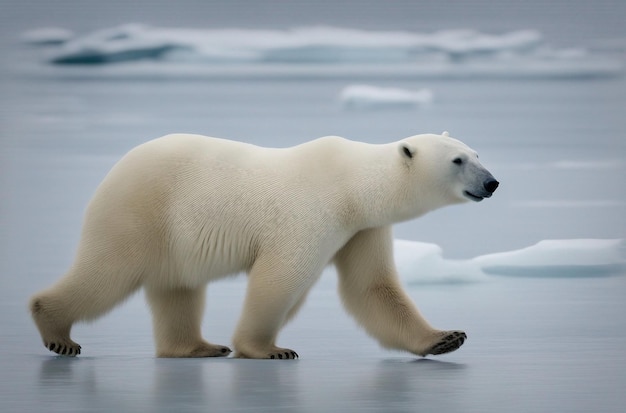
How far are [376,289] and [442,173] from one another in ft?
2.42

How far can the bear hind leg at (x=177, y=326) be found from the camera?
19.5 ft

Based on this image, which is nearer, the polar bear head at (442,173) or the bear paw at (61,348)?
the polar bear head at (442,173)

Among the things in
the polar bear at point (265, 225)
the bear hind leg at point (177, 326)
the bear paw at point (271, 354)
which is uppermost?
the polar bear at point (265, 225)

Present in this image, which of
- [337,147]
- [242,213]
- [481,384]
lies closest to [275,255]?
[242,213]

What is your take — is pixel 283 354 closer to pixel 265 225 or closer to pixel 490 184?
pixel 265 225

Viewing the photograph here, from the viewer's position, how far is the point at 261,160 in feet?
18.7

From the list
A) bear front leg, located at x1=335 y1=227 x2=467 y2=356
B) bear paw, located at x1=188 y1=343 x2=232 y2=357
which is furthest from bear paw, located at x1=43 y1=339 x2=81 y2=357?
bear front leg, located at x1=335 y1=227 x2=467 y2=356

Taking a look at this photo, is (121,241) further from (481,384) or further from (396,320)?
(481,384)

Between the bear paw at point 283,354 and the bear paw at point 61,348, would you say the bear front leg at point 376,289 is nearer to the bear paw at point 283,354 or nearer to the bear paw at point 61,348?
the bear paw at point 283,354

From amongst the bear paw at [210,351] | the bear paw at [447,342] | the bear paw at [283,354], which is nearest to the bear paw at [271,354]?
the bear paw at [283,354]

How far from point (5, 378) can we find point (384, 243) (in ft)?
6.53

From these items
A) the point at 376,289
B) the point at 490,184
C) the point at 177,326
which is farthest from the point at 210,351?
the point at 490,184

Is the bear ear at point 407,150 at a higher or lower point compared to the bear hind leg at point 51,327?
higher

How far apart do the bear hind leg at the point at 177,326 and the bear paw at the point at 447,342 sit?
3.62 feet
